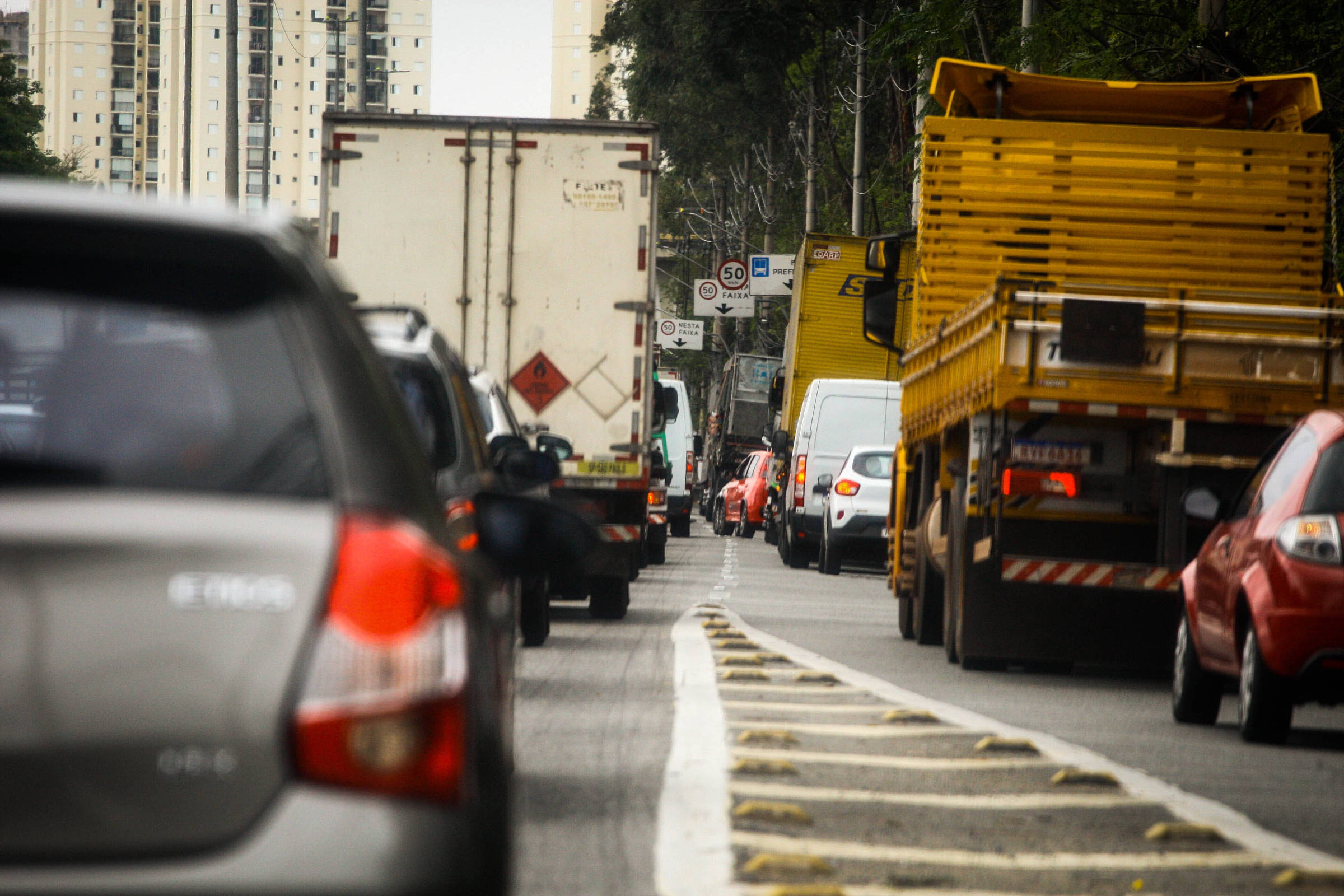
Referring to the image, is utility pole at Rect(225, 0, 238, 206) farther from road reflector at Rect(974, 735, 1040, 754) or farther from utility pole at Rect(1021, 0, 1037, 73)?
road reflector at Rect(974, 735, 1040, 754)

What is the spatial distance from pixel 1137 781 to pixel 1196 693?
9.21ft

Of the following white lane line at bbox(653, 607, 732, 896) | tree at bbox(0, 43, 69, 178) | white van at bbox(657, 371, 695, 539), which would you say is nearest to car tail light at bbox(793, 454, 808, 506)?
white van at bbox(657, 371, 695, 539)

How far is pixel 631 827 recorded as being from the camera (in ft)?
21.4

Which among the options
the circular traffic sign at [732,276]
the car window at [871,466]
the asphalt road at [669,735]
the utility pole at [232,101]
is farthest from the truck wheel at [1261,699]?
the circular traffic sign at [732,276]

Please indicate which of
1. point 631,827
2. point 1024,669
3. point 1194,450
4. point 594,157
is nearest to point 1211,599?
point 1194,450

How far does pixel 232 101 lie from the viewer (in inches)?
1444

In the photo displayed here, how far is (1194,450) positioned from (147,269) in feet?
32.2

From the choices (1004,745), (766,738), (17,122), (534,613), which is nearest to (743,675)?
(534,613)

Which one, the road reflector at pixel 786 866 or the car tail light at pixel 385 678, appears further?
the road reflector at pixel 786 866

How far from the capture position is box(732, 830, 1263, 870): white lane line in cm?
608

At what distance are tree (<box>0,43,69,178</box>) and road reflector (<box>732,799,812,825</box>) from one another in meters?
51.0

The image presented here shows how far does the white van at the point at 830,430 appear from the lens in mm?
27797

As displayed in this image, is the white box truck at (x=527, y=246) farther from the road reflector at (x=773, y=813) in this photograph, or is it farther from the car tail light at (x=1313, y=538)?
the road reflector at (x=773, y=813)

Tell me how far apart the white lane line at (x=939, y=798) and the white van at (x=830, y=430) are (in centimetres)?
2020
